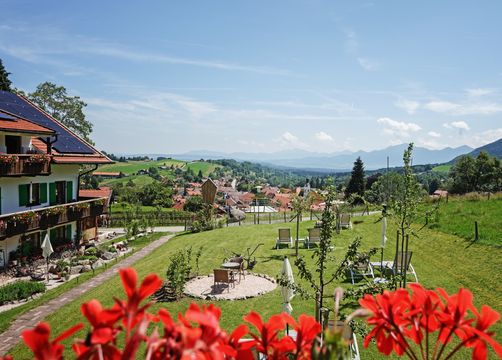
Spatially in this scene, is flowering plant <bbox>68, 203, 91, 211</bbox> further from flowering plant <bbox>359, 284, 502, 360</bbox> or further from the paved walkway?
flowering plant <bbox>359, 284, 502, 360</bbox>

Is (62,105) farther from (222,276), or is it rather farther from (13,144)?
(222,276)

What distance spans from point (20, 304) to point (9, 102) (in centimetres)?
1432

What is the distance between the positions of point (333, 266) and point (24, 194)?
15.5m

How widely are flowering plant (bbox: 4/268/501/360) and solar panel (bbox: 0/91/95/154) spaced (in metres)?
23.8

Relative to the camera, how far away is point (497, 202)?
2173 cm

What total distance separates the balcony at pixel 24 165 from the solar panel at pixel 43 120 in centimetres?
308

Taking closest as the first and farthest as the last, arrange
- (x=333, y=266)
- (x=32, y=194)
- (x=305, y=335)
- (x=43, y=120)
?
1. (x=305, y=335)
2. (x=333, y=266)
3. (x=32, y=194)
4. (x=43, y=120)

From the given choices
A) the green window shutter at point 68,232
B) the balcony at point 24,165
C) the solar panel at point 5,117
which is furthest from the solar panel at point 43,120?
the green window shutter at point 68,232

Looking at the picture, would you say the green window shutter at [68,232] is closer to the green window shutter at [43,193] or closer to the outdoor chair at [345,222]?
the green window shutter at [43,193]

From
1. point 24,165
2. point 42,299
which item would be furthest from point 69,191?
point 42,299

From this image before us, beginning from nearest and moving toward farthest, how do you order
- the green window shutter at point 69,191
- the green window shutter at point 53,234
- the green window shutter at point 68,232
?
the green window shutter at point 53,234 < the green window shutter at point 68,232 < the green window shutter at point 69,191

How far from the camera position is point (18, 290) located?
14.3 m

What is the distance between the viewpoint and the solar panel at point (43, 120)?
2262 centimetres

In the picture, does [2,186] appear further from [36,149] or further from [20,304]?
[20,304]
